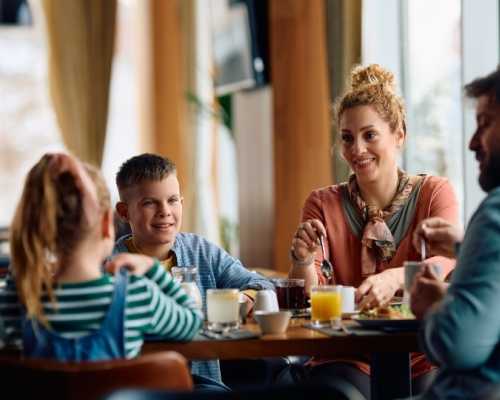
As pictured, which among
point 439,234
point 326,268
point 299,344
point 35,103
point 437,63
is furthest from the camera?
point 35,103

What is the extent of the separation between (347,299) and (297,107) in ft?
11.7

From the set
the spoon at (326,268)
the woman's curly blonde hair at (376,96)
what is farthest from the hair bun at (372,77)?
the spoon at (326,268)

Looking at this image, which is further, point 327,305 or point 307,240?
point 307,240

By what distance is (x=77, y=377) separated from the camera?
154cm

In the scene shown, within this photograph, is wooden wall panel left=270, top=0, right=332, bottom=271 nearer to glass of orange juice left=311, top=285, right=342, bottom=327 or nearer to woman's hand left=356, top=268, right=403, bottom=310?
woman's hand left=356, top=268, right=403, bottom=310

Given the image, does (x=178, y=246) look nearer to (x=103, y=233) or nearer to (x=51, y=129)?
(x=103, y=233)

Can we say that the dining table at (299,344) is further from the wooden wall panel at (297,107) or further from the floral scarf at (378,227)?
the wooden wall panel at (297,107)

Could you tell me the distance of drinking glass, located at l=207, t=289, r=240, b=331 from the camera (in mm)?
2162

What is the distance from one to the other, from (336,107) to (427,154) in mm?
1940

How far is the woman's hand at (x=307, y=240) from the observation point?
260 centimetres

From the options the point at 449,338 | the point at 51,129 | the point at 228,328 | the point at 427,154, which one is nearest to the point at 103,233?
the point at 228,328

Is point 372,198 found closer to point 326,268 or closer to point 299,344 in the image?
point 326,268

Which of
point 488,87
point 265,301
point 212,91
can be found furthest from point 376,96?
point 212,91

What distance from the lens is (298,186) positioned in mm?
5812
